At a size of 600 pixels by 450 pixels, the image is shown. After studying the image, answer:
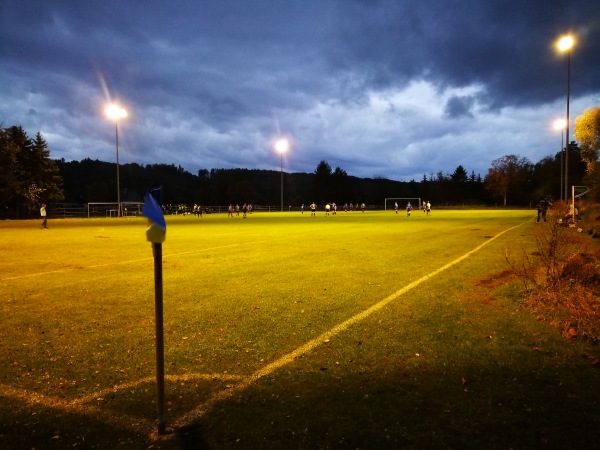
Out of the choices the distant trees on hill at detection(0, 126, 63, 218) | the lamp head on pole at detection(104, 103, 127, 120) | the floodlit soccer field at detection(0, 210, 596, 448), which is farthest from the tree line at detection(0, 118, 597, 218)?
the floodlit soccer field at detection(0, 210, 596, 448)

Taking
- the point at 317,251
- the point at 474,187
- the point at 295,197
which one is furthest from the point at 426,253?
the point at 474,187

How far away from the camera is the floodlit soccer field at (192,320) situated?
15.0ft

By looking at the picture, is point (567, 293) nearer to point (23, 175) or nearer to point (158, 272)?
point (158, 272)

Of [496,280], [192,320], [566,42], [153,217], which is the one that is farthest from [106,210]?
[153,217]

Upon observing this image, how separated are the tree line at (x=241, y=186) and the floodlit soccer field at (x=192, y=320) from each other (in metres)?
54.1

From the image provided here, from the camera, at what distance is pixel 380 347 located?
19.0 ft

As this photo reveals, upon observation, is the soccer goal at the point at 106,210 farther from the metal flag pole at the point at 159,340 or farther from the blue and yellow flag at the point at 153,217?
the blue and yellow flag at the point at 153,217

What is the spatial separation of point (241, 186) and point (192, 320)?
384 ft

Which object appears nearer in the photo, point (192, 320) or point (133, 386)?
point (133, 386)

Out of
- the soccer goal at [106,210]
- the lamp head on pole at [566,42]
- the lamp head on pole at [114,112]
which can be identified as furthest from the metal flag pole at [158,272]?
the soccer goal at [106,210]

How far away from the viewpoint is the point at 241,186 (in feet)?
402

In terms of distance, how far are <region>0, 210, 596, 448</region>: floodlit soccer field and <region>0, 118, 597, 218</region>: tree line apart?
5409cm

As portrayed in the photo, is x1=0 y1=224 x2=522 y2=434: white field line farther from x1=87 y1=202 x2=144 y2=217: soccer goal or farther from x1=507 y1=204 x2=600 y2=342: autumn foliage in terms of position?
x1=87 y1=202 x2=144 y2=217: soccer goal

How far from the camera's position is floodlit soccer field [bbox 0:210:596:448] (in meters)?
4.57
